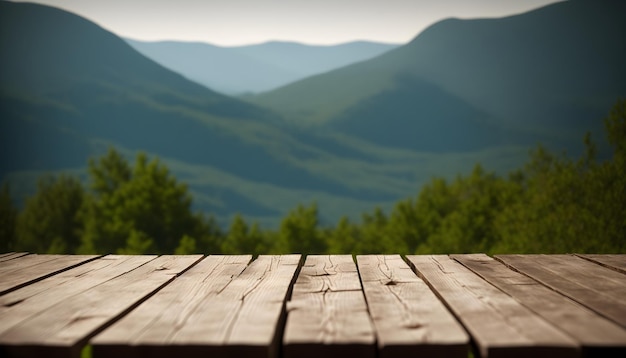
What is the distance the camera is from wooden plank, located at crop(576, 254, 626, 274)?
3.18 meters

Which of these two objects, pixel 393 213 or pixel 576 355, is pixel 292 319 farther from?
pixel 393 213

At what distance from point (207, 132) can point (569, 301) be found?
409ft

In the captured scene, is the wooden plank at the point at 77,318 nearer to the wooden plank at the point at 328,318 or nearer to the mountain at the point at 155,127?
the wooden plank at the point at 328,318

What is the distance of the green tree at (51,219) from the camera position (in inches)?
1853

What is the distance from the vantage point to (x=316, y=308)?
2.20 meters

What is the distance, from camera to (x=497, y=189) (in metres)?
47.8

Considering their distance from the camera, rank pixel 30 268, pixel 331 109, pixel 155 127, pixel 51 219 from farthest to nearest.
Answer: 1. pixel 331 109
2. pixel 155 127
3. pixel 51 219
4. pixel 30 268

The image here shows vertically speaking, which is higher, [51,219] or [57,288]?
[57,288]

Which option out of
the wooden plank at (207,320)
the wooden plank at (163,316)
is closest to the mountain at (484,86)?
the wooden plank at (163,316)

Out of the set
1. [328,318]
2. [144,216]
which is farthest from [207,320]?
[144,216]

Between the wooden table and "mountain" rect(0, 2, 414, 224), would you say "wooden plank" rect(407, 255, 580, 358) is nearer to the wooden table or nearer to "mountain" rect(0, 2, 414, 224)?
the wooden table

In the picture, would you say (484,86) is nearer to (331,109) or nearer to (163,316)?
(331,109)

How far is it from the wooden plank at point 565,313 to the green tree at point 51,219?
154 ft

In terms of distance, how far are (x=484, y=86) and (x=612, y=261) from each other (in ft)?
471
